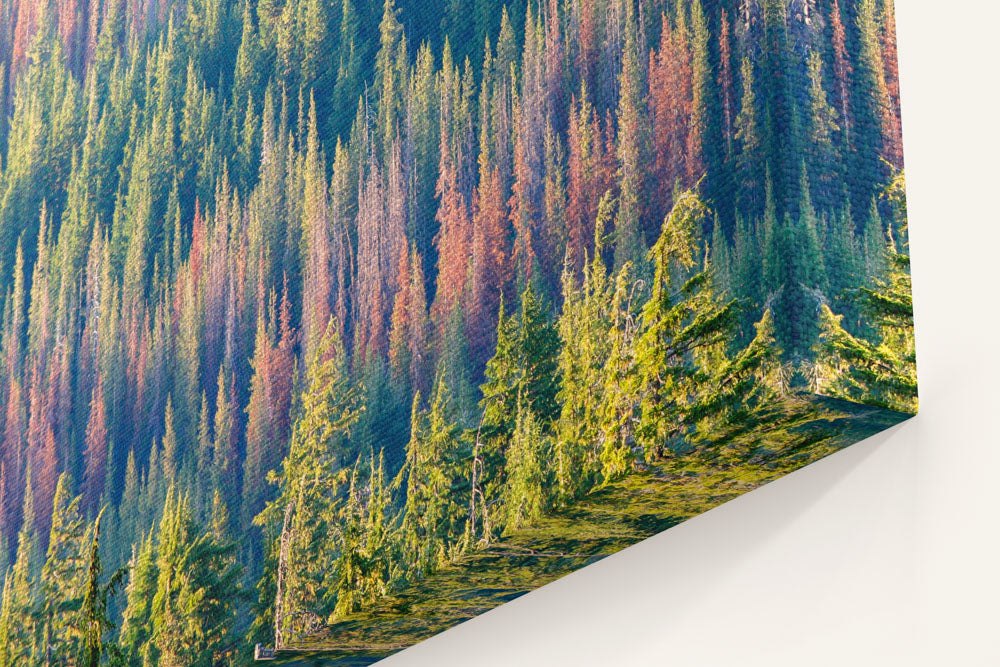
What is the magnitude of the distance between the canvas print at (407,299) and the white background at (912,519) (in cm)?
7

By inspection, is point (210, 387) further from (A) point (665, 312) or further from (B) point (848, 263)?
(B) point (848, 263)

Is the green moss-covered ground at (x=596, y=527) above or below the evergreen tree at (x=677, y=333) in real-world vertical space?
below

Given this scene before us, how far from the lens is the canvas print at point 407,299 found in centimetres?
311

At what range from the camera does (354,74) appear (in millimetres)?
4055

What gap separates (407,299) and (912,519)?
130 centimetres

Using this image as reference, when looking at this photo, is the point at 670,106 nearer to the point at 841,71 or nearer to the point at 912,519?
the point at 841,71

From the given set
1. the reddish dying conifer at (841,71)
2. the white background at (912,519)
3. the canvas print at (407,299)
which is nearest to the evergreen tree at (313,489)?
the canvas print at (407,299)

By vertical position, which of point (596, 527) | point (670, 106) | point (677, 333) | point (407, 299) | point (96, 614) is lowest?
point (96, 614)

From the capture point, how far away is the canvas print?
10.2 ft

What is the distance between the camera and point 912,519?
308cm

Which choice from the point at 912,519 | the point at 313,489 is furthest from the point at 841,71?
the point at 313,489

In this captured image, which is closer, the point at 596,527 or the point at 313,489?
the point at 596,527

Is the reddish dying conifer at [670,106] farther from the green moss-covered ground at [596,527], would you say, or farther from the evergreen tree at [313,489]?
the evergreen tree at [313,489]

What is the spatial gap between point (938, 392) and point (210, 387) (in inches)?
75.4
